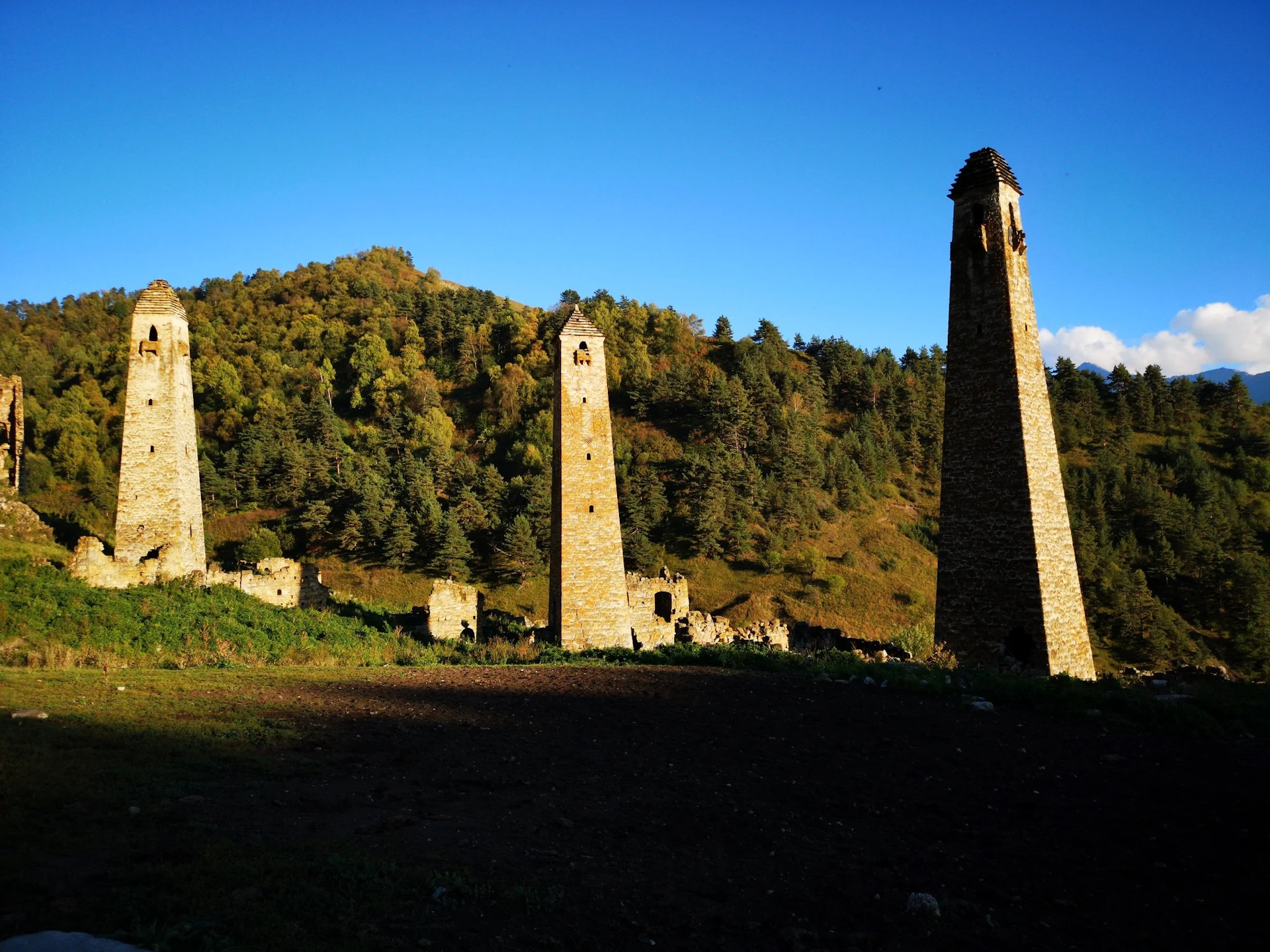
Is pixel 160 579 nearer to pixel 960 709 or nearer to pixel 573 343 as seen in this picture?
pixel 573 343

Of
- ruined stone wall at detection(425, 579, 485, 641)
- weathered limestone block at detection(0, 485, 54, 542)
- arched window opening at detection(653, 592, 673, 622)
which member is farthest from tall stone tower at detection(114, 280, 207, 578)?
arched window opening at detection(653, 592, 673, 622)

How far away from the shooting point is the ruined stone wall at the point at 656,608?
21.4 metres

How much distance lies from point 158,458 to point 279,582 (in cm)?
589

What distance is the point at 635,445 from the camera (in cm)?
5181

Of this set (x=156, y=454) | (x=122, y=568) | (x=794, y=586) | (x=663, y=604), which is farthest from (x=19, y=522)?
(x=794, y=586)

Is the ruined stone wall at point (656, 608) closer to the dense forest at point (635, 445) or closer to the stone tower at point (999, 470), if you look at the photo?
the stone tower at point (999, 470)

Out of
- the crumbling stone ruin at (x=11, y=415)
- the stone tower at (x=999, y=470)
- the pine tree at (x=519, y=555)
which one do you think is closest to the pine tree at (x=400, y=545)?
the pine tree at (x=519, y=555)

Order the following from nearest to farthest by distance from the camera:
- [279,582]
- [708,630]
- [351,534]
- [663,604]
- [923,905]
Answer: [923,905]
[708,630]
[279,582]
[663,604]
[351,534]

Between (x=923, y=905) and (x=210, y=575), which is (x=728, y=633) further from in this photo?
(x=923, y=905)

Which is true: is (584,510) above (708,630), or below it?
above

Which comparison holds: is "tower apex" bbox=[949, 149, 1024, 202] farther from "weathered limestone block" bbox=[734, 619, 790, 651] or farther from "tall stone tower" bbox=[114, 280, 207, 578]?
"tall stone tower" bbox=[114, 280, 207, 578]

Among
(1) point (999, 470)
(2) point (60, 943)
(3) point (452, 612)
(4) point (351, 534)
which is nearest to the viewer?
(2) point (60, 943)

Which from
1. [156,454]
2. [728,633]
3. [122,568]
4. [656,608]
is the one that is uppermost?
[156,454]

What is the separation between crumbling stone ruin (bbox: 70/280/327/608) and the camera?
811 inches
